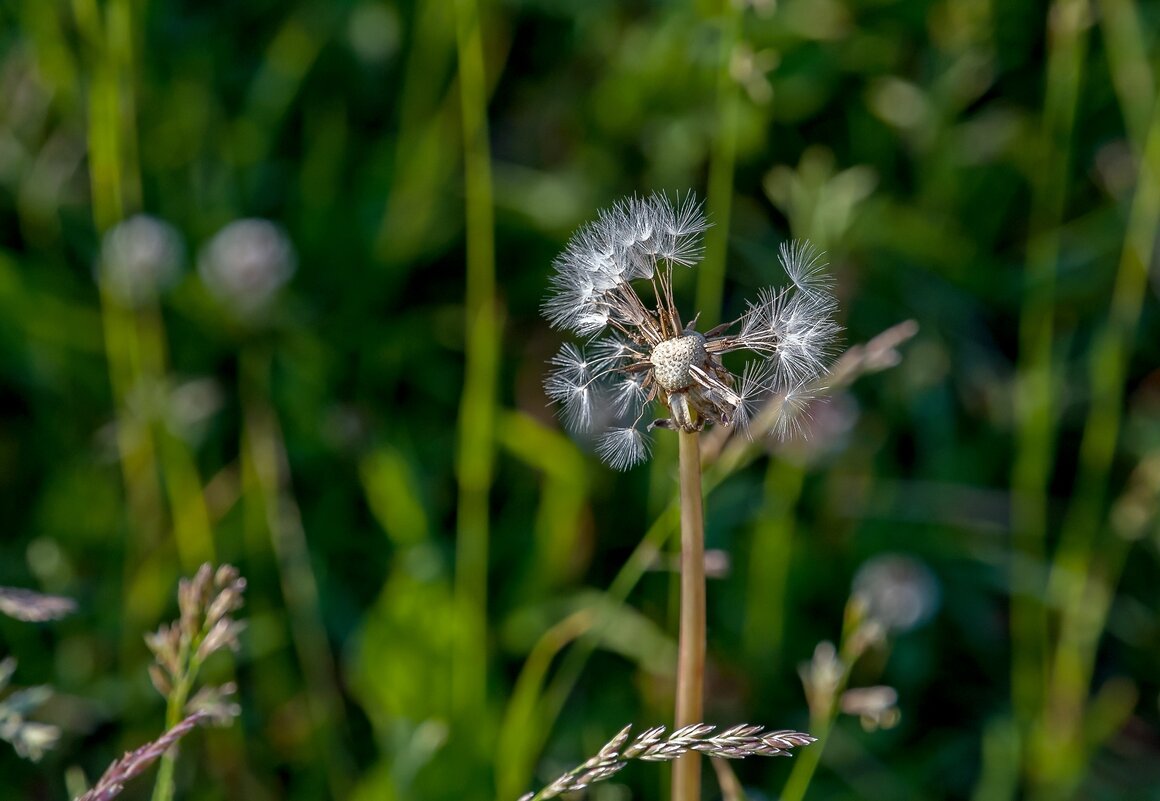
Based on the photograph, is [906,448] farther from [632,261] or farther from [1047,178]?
[632,261]

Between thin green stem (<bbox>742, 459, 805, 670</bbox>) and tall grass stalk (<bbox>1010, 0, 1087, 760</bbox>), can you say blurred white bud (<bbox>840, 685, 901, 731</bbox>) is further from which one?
tall grass stalk (<bbox>1010, 0, 1087, 760</bbox>)

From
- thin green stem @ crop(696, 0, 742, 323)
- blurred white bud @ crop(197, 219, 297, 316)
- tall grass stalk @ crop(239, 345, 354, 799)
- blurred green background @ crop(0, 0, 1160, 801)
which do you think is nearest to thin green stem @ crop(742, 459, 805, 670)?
blurred green background @ crop(0, 0, 1160, 801)

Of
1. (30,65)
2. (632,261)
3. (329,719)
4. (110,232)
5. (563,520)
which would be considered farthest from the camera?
(30,65)

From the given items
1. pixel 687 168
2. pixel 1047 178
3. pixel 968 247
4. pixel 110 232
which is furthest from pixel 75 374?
pixel 1047 178

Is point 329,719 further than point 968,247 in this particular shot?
No

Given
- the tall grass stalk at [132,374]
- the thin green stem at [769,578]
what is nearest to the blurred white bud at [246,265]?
the tall grass stalk at [132,374]

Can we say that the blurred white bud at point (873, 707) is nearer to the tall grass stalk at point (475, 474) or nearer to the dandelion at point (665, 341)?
the dandelion at point (665, 341)
